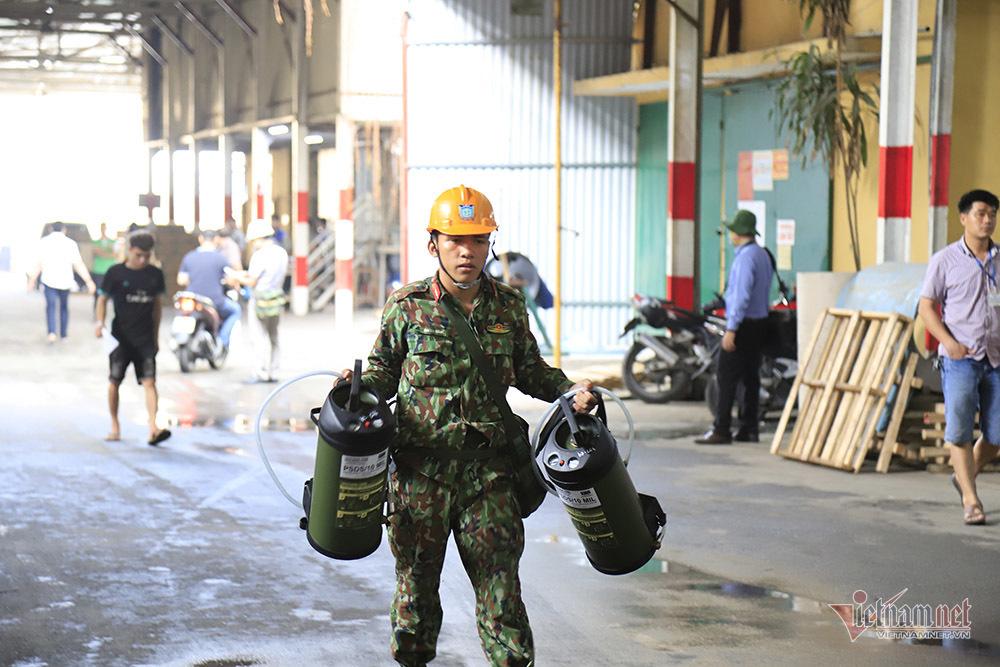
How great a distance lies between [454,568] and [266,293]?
370 inches

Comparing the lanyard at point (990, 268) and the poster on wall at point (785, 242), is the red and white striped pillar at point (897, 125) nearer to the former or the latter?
the lanyard at point (990, 268)

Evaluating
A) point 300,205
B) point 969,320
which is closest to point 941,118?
point 969,320

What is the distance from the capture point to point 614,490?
475 cm

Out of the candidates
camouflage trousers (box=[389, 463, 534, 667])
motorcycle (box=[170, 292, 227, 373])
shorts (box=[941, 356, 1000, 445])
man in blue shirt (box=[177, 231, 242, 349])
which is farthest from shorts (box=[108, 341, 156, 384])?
camouflage trousers (box=[389, 463, 534, 667])

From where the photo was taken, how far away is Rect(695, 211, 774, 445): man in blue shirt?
11.9 m

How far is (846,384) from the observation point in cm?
1110

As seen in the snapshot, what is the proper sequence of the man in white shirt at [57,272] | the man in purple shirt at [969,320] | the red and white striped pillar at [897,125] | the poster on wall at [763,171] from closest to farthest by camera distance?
the man in purple shirt at [969,320], the red and white striped pillar at [897,125], the poster on wall at [763,171], the man in white shirt at [57,272]

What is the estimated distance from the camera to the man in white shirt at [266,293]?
Result: 659 inches

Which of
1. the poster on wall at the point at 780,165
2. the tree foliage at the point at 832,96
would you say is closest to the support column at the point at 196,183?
the poster on wall at the point at 780,165

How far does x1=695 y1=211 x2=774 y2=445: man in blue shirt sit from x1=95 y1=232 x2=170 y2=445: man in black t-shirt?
4.52 m

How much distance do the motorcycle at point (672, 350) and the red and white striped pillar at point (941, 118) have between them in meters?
2.16

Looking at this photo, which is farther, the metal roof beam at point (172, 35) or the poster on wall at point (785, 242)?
the metal roof beam at point (172, 35)

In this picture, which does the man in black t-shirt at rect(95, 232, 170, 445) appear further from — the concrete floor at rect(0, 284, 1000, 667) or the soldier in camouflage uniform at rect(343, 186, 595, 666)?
the soldier in camouflage uniform at rect(343, 186, 595, 666)

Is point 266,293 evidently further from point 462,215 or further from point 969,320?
point 462,215
